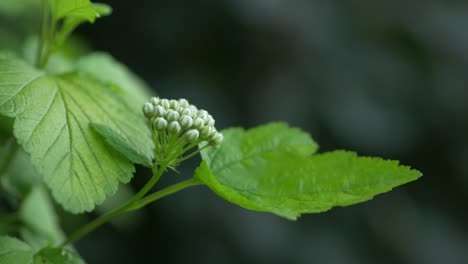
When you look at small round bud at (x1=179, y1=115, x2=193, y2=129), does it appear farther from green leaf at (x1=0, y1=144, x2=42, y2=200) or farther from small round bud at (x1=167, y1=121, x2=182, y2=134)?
green leaf at (x1=0, y1=144, x2=42, y2=200)

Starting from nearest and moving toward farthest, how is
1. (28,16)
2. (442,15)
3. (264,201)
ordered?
(264,201), (28,16), (442,15)

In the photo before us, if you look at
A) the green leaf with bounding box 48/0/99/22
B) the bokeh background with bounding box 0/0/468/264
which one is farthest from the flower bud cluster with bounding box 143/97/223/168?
the bokeh background with bounding box 0/0/468/264

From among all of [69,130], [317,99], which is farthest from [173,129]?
[317,99]

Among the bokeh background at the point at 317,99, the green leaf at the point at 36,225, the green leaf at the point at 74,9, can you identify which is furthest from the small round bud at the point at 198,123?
the bokeh background at the point at 317,99

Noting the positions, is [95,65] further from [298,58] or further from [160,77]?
[298,58]

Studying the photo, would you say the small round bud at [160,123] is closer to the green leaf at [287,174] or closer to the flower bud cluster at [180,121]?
the flower bud cluster at [180,121]

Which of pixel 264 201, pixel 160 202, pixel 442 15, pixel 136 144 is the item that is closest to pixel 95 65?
pixel 136 144
